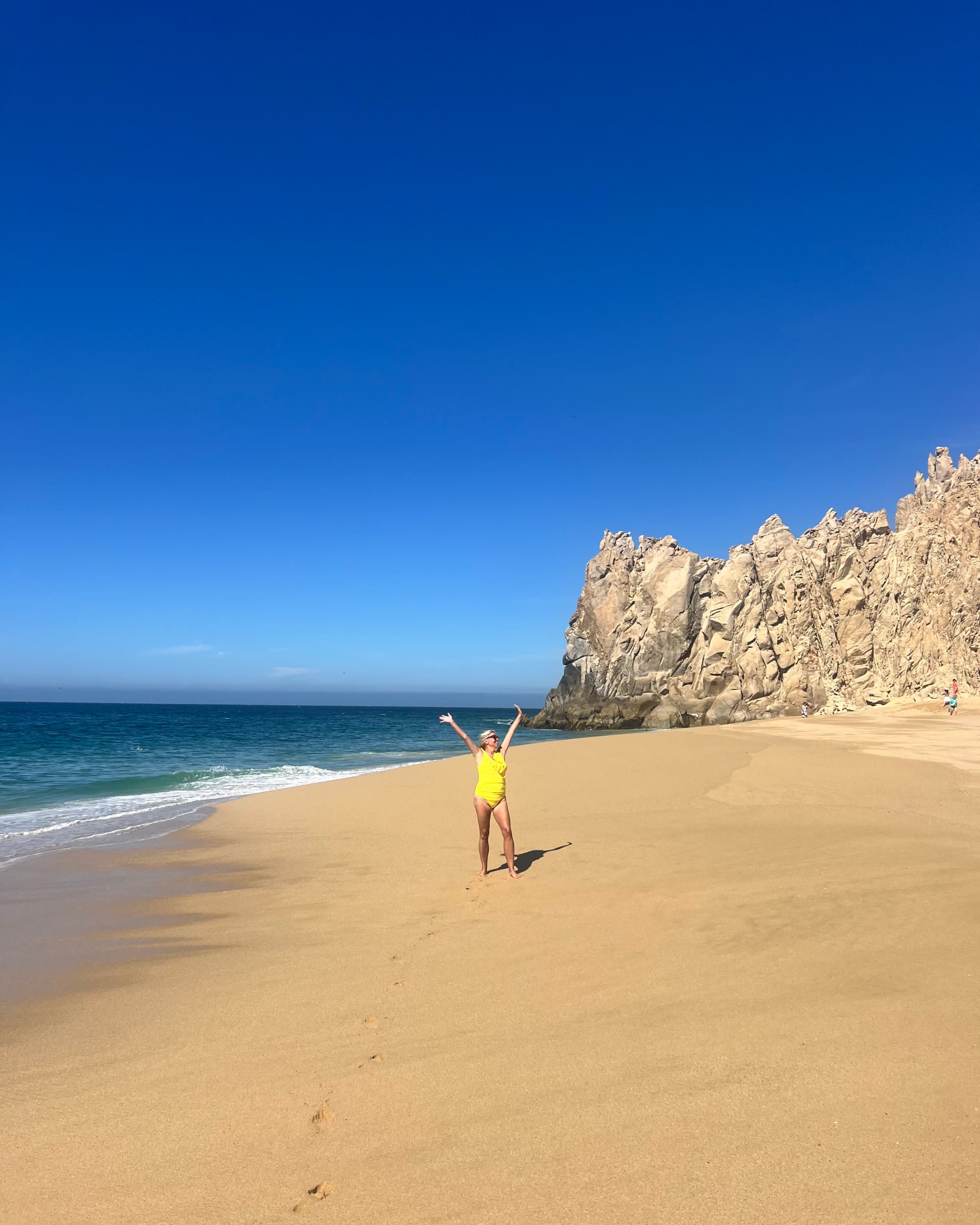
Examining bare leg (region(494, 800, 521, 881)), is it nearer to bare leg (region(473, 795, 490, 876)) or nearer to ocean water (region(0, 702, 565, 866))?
bare leg (region(473, 795, 490, 876))

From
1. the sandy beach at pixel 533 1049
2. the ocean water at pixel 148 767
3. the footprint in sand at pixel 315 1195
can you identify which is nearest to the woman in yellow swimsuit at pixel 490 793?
the sandy beach at pixel 533 1049

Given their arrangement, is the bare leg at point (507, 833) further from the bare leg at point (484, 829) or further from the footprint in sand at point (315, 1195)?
the footprint in sand at point (315, 1195)

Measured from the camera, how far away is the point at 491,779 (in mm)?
7918

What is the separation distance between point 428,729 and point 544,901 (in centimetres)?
6867

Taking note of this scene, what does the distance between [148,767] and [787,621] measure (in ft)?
182

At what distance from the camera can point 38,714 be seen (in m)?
92.4

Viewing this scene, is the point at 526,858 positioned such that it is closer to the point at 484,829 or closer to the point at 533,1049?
the point at 484,829

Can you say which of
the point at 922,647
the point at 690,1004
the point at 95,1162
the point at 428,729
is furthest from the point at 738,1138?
the point at 428,729

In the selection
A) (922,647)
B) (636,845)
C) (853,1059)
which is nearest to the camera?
(853,1059)

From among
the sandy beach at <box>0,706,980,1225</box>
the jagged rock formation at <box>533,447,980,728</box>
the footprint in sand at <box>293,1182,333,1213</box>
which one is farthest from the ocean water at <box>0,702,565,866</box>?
the jagged rock formation at <box>533,447,980,728</box>

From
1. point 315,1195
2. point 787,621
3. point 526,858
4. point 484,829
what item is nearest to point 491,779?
point 484,829

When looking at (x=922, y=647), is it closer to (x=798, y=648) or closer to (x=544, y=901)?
(x=798, y=648)

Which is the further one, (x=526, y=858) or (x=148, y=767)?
(x=148, y=767)

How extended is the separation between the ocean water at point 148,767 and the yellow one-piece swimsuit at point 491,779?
7.23 metres
